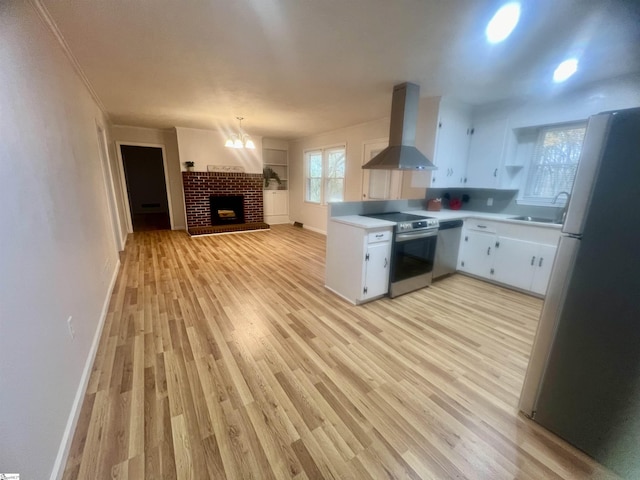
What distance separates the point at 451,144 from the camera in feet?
11.9

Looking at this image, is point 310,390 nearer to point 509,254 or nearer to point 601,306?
point 601,306

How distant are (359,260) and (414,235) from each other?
763mm

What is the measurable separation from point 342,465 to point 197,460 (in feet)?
2.37

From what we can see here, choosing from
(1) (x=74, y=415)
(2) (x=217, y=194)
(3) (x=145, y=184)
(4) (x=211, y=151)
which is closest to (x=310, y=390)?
(1) (x=74, y=415)

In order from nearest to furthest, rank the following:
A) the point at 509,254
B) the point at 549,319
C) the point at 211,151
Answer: the point at 549,319
the point at 509,254
the point at 211,151

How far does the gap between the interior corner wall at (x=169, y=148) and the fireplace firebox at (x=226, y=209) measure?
854 millimetres

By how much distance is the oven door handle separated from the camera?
279 cm

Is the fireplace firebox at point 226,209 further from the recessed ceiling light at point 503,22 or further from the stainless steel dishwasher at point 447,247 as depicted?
the recessed ceiling light at point 503,22

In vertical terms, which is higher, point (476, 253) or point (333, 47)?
point (333, 47)

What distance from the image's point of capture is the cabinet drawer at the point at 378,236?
8.64ft

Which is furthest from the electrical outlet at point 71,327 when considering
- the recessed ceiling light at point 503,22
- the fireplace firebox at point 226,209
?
the fireplace firebox at point 226,209

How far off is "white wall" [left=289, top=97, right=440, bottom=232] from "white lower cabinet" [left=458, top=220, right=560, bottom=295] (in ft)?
3.52

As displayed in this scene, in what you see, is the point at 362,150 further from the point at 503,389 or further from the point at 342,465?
the point at 342,465

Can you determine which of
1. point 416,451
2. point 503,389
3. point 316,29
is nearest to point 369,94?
point 316,29
